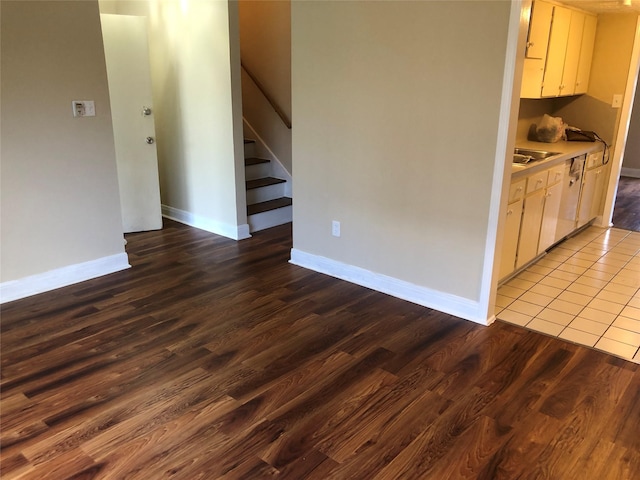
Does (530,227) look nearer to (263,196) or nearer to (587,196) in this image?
(587,196)

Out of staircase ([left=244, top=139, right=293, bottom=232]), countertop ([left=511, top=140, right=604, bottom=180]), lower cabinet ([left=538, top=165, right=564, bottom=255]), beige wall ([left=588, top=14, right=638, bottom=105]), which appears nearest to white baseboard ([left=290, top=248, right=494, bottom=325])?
countertop ([left=511, top=140, right=604, bottom=180])

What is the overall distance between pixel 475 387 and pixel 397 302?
3.24 ft

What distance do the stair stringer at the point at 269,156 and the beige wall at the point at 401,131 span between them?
161 centimetres

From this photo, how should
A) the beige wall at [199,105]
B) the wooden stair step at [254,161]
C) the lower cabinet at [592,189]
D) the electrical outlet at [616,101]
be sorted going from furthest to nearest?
the wooden stair step at [254,161]
the electrical outlet at [616,101]
the lower cabinet at [592,189]
the beige wall at [199,105]

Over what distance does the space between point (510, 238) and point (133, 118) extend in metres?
3.40

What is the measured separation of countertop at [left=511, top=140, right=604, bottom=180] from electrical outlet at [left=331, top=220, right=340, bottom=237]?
1.25m

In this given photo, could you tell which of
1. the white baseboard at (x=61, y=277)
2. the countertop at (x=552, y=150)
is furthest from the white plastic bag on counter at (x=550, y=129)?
the white baseboard at (x=61, y=277)

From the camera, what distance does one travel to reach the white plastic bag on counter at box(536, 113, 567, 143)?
14.7ft

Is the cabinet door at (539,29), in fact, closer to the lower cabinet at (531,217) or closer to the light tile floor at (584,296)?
the lower cabinet at (531,217)

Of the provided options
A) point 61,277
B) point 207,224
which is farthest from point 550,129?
point 61,277

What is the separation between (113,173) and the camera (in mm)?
3680

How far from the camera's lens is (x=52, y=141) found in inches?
130

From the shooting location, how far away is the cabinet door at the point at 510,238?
323 centimetres

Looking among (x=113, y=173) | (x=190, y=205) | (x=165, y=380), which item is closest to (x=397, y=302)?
(x=165, y=380)
